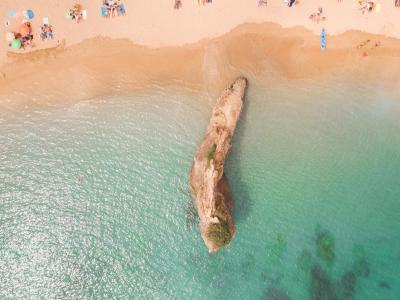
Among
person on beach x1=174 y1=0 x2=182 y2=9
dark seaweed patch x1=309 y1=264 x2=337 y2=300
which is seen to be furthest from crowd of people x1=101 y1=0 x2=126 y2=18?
dark seaweed patch x1=309 y1=264 x2=337 y2=300

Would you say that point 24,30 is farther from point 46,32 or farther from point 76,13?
point 76,13

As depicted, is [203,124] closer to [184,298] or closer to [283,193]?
[283,193]

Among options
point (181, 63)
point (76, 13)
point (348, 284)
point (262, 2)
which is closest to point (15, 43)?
point (76, 13)

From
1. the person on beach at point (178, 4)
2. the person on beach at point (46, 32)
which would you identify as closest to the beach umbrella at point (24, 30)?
the person on beach at point (46, 32)

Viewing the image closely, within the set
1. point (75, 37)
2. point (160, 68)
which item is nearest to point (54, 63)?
point (75, 37)

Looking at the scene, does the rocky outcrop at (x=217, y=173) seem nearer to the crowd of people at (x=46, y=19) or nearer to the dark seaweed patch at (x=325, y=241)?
the dark seaweed patch at (x=325, y=241)

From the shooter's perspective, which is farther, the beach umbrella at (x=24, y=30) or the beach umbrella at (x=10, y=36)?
the beach umbrella at (x=24, y=30)
